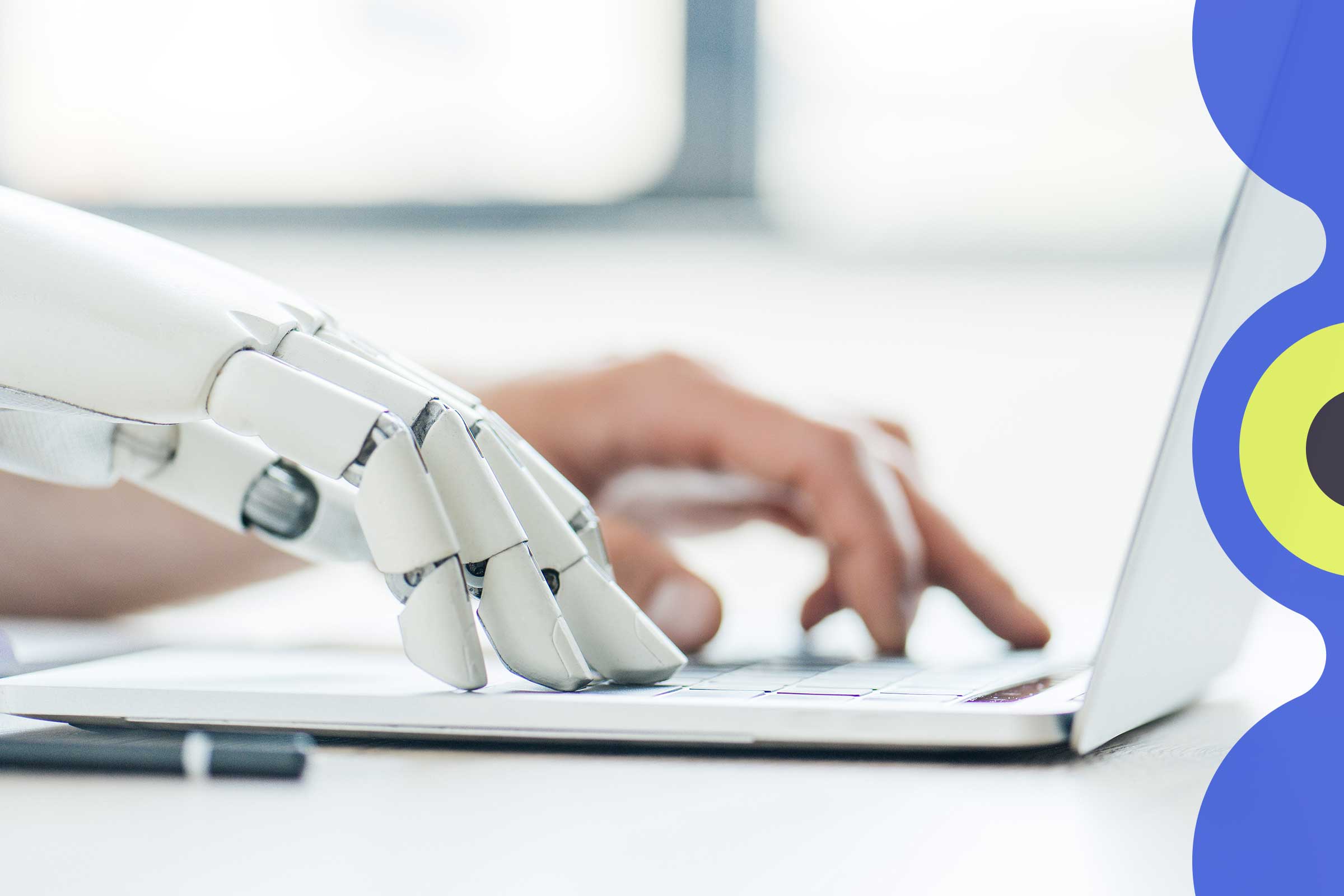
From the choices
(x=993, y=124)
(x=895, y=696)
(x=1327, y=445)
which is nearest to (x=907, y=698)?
(x=895, y=696)

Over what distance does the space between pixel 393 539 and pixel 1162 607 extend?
174 millimetres

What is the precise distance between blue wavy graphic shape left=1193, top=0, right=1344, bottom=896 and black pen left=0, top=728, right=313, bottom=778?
0.59 ft

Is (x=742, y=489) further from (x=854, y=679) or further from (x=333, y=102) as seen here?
(x=333, y=102)

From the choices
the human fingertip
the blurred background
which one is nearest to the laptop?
the human fingertip

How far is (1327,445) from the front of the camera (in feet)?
0.84

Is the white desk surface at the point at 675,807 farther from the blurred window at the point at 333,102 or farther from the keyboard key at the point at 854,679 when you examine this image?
the blurred window at the point at 333,102

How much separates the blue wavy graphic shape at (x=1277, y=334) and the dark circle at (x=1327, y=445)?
2 cm

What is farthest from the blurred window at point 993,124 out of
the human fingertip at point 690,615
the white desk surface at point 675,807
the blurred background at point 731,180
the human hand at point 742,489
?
the human fingertip at point 690,615

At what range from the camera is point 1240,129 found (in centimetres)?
25

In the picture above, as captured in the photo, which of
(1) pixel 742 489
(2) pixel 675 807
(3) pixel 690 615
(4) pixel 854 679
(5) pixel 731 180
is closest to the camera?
(2) pixel 675 807

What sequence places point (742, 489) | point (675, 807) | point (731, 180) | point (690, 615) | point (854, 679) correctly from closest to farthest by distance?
1. point (675, 807)
2. point (854, 679)
3. point (690, 615)
4. point (742, 489)
5. point (731, 180)

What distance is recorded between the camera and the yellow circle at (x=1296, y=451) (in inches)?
10.0

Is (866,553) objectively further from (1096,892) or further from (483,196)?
(483,196)

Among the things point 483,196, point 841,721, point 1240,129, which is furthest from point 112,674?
point 483,196
